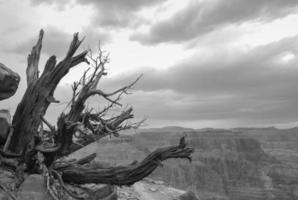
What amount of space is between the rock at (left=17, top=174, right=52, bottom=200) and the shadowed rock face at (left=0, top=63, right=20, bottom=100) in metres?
3.00

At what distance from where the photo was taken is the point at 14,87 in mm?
11570

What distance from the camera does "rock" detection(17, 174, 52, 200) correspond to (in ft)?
30.7

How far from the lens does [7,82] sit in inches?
444

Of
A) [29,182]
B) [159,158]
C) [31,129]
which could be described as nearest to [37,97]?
[31,129]

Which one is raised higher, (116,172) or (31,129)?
(31,129)

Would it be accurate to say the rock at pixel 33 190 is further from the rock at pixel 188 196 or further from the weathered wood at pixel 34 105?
the rock at pixel 188 196

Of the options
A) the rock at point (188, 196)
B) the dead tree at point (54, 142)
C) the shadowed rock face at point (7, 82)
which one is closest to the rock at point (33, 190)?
the dead tree at point (54, 142)

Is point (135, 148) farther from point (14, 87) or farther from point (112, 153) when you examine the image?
point (14, 87)

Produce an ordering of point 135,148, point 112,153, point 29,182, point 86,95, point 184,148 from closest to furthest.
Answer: point 29,182
point 184,148
point 86,95
point 112,153
point 135,148

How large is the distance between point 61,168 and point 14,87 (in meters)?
2.74

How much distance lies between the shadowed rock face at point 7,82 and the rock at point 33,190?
3.00m

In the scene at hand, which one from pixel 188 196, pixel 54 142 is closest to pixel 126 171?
pixel 54 142

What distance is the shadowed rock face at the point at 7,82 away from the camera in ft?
36.8

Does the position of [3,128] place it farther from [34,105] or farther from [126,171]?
[126,171]
